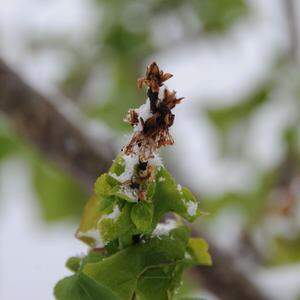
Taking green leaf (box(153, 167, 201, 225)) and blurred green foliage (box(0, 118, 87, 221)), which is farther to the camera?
blurred green foliage (box(0, 118, 87, 221))

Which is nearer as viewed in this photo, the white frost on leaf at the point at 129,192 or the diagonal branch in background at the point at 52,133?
the white frost on leaf at the point at 129,192

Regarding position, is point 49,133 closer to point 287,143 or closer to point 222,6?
point 287,143

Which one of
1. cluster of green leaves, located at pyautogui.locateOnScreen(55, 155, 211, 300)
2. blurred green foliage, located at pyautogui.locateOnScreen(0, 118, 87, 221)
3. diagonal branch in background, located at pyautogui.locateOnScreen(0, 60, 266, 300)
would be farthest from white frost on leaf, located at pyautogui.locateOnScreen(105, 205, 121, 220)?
blurred green foliage, located at pyautogui.locateOnScreen(0, 118, 87, 221)

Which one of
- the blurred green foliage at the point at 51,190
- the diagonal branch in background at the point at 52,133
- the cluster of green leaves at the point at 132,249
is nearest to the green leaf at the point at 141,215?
the cluster of green leaves at the point at 132,249

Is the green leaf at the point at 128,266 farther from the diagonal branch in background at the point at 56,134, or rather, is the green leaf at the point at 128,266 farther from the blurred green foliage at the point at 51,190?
the blurred green foliage at the point at 51,190

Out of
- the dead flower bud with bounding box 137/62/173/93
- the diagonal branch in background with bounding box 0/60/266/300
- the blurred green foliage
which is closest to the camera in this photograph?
the dead flower bud with bounding box 137/62/173/93

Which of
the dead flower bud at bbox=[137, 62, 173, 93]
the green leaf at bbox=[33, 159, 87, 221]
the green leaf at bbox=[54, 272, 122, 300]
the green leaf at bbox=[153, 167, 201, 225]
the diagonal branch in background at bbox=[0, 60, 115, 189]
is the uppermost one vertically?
the green leaf at bbox=[33, 159, 87, 221]

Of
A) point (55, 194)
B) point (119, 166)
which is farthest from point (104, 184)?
point (55, 194)

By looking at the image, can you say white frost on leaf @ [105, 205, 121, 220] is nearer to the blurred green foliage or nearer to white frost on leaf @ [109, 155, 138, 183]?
white frost on leaf @ [109, 155, 138, 183]

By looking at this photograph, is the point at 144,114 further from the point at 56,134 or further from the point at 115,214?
the point at 56,134
